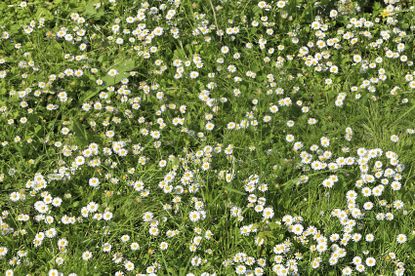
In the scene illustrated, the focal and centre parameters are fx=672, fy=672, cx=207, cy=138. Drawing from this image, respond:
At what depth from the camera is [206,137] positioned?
434cm

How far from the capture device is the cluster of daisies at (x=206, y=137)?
378 centimetres

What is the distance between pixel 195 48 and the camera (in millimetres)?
4855

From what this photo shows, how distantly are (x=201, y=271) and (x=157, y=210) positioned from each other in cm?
51

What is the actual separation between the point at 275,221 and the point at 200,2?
1954 mm

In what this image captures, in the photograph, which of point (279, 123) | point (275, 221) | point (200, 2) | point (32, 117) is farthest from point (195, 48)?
point (275, 221)

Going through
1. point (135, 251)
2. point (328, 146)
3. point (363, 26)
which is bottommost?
point (135, 251)

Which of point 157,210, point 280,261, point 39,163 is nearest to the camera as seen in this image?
point 280,261

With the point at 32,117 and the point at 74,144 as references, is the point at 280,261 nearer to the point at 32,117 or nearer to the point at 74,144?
the point at 74,144

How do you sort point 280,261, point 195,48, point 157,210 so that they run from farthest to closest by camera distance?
point 195,48 < point 157,210 < point 280,261

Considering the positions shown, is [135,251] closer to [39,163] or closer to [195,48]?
[39,163]

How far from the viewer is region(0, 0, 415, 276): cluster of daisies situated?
378 centimetres

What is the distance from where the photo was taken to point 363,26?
498 cm

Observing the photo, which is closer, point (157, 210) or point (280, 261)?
point (280, 261)

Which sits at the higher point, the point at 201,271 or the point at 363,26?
the point at 363,26
